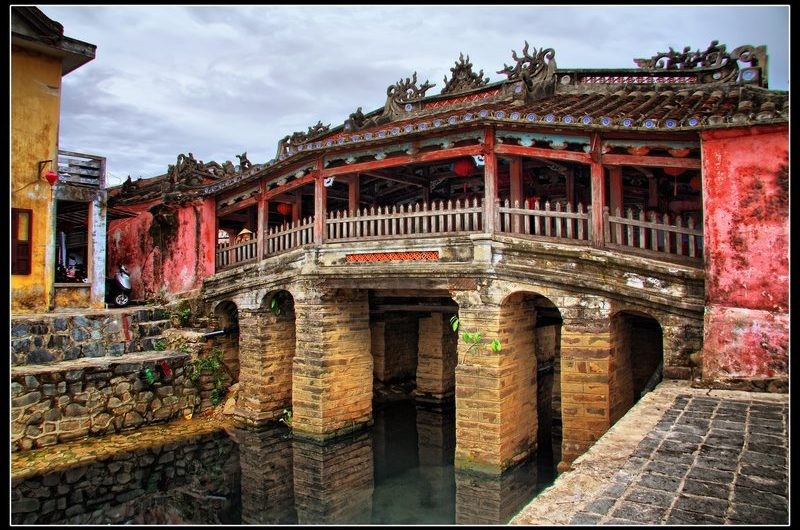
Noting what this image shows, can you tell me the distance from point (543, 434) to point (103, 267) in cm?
1209

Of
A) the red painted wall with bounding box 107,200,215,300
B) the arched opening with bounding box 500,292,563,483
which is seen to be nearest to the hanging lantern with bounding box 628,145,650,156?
the arched opening with bounding box 500,292,563,483

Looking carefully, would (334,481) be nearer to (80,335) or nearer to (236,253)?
(236,253)

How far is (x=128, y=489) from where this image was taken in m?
10.5

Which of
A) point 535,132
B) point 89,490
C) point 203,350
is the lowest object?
point 89,490

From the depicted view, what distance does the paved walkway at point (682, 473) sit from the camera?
13.8 ft

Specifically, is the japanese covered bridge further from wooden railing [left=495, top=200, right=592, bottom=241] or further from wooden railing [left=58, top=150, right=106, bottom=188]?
wooden railing [left=58, top=150, right=106, bottom=188]

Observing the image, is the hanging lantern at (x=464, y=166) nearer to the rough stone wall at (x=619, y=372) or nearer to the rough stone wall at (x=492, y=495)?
the rough stone wall at (x=619, y=372)

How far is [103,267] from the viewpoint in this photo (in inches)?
607

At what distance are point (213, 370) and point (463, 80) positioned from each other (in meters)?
9.71


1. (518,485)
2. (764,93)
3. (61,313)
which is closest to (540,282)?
(518,485)

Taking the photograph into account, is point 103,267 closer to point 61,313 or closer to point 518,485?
point 61,313

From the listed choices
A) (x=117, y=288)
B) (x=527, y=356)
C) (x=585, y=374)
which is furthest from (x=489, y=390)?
(x=117, y=288)

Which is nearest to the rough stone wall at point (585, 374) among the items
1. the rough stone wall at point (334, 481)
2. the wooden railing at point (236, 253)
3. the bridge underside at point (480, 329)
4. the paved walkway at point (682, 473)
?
the bridge underside at point (480, 329)

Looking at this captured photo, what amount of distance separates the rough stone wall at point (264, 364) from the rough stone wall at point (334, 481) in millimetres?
1521
